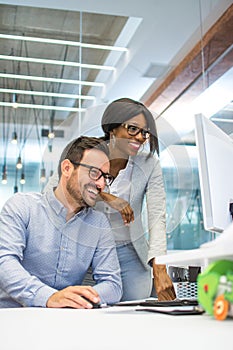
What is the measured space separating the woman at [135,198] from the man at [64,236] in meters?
0.09

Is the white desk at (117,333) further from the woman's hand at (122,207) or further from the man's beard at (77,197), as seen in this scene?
the woman's hand at (122,207)

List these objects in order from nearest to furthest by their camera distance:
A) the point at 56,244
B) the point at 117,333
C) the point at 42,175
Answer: the point at 117,333 → the point at 56,244 → the point at 42,175

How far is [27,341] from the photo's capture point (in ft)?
1.96

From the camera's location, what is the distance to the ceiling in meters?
3.80

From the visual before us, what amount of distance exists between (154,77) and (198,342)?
12.8ft

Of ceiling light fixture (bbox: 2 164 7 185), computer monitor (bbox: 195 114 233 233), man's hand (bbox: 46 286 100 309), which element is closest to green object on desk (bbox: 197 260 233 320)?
computer monitor (bbox: 195 114 233 233)

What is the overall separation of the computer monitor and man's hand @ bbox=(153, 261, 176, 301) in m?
0.54

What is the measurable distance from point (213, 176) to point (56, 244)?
66 cm

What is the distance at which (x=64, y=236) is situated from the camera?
5.30 feet

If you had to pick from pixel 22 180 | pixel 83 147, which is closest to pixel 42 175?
pixel 22 180

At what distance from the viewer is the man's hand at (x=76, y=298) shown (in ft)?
3.99

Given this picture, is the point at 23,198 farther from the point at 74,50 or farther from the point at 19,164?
the point at 74,50

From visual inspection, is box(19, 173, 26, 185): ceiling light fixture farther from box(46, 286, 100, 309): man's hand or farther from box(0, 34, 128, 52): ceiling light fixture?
box(46, 286, 100, 309): man's hand

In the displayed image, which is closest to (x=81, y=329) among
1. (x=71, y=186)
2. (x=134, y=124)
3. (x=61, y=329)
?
(x=61, y=329)
